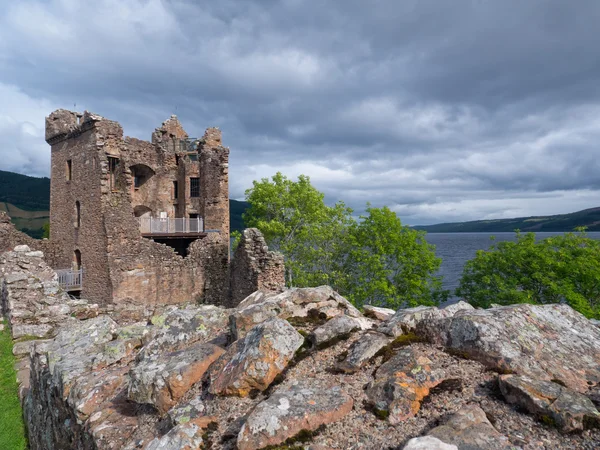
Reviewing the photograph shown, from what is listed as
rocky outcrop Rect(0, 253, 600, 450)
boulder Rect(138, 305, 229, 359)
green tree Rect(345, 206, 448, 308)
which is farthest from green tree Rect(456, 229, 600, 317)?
boulder Rect(138, 305, 229, 359)

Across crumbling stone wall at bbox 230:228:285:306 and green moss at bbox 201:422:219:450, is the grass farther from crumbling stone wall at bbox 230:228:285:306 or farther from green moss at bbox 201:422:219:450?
crumbling stone wall at bbox 230:228:285:306

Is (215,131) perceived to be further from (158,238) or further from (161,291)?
(161,291)

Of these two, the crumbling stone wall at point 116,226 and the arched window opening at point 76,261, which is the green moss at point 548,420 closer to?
the crumbling stone wall at point 116,226

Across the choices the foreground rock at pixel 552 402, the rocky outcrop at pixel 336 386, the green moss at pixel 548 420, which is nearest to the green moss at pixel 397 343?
the rocky outcrop at pixel 336 386

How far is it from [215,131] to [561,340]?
3375 cm

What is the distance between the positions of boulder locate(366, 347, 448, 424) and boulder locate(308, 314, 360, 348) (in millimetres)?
976

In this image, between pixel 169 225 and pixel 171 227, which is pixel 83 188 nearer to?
pixel 169 225

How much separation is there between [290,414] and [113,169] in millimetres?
28044

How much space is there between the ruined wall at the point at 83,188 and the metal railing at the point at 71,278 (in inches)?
26.9

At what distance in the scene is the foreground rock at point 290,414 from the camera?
3305 mm

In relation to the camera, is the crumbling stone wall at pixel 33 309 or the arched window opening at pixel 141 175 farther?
the arched window opening at pixel 141 175

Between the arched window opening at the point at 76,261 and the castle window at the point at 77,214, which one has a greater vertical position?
the castle window at the point at 77,214

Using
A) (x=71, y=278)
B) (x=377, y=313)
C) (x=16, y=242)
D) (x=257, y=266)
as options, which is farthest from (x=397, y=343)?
(x=16, y=242)

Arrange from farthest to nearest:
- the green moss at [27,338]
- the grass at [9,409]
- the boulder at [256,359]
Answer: the green moss at [27,338], the grass at [9,409], the boulder at [256,359]
